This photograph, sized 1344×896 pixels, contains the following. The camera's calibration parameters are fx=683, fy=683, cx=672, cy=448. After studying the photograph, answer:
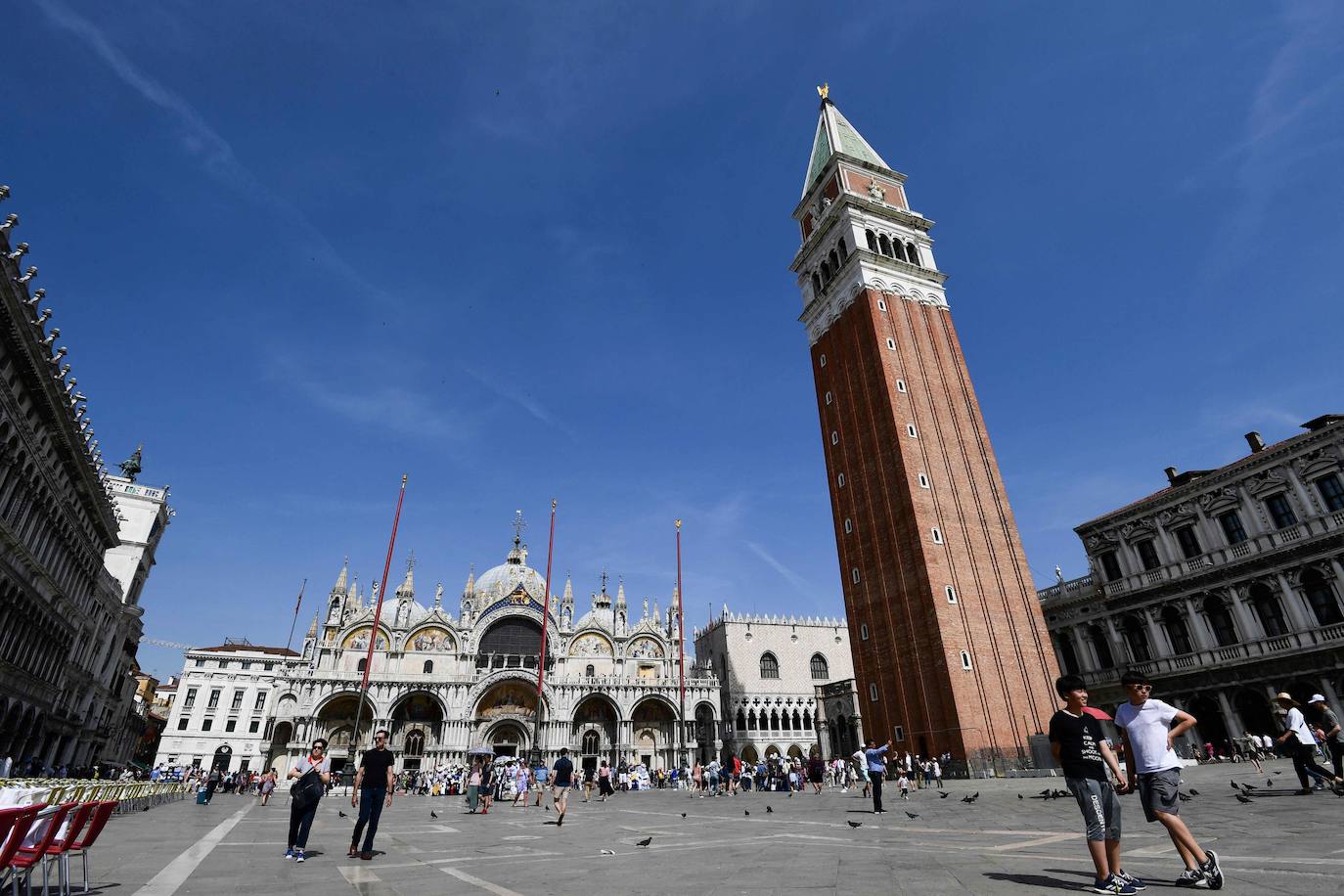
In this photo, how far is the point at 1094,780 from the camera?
5262 millimetres

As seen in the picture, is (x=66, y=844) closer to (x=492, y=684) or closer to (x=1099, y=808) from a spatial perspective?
(x=1099, y=808)

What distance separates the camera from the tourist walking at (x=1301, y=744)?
35.6ft

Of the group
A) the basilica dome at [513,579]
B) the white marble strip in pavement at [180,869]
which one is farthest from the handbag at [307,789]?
the basilica dome at [513,579]

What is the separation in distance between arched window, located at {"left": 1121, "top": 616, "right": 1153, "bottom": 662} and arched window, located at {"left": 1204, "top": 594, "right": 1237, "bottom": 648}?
3.18 m

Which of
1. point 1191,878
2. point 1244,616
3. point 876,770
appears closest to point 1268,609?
point 1244,616

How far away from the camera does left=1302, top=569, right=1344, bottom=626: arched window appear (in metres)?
26.5

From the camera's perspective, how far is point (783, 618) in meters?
56.1

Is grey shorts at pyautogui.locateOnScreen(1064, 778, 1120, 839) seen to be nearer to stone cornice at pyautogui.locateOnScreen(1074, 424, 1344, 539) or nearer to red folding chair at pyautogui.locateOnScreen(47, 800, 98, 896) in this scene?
red folding chair at pyautogui.locateOnScreen(47, 800, 98, 896)

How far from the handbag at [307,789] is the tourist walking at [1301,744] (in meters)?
14.0

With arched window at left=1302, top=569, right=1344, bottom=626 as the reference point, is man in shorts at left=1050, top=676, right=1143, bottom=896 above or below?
→ below

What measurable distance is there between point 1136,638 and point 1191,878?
116 ft

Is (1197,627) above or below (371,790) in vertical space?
above

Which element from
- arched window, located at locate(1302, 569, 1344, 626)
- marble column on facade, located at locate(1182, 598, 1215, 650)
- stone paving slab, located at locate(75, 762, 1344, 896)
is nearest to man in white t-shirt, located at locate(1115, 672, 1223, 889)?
stone paving slab, located at locate(75, 762, 1344, 896)

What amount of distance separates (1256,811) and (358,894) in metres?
12.1
